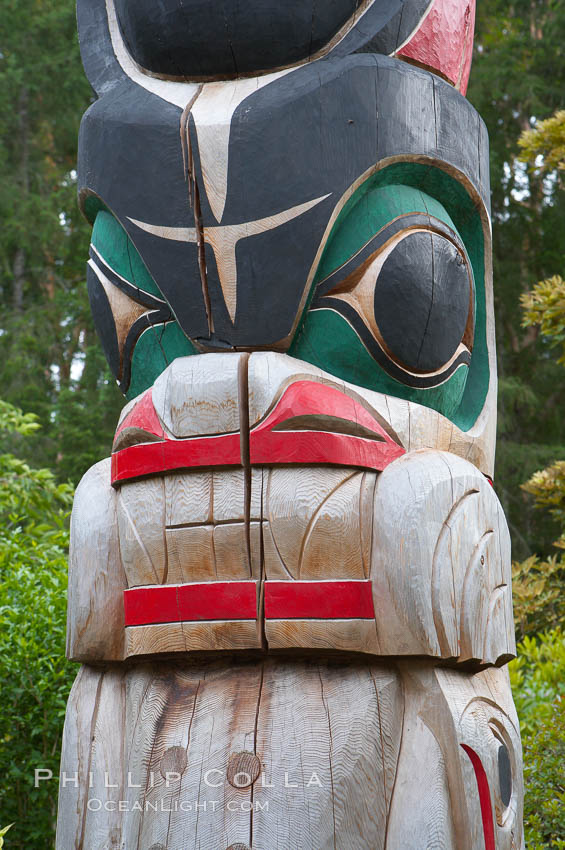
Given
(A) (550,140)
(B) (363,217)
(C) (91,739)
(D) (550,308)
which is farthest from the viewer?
(A) (550,140)

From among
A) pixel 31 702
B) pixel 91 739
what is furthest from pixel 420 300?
pixel 31 702

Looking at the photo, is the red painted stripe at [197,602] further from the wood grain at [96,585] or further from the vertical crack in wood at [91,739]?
the vertical crack in wood at [91,739]

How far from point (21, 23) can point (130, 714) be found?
13.6 meters

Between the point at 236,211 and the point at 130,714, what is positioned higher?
the point at 236,211

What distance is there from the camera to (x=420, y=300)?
8.45 feet

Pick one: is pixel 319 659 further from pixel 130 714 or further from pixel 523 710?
pixel 523 710

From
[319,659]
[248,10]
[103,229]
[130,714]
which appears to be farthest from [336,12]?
[130,714]

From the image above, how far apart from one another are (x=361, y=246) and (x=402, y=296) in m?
0.18

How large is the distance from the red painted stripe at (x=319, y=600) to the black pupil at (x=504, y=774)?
1.60 ft

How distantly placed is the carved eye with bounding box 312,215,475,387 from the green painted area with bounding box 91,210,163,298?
1.62 feet

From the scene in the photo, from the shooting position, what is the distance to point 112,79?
116 inches

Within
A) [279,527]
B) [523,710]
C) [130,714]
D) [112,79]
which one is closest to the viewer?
[279,527]

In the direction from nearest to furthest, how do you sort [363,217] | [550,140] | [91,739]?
[91,739] → [363,217] → [550,140]

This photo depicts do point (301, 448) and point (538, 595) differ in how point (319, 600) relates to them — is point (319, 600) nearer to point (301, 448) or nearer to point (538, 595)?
point (301, 448)
